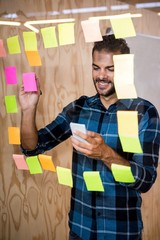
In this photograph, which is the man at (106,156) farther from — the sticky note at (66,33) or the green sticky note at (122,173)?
the sticky note at (66,33)

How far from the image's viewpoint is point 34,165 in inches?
70.0

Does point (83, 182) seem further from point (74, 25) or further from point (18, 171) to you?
point (74, 25)

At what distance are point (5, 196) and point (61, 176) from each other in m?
0.49

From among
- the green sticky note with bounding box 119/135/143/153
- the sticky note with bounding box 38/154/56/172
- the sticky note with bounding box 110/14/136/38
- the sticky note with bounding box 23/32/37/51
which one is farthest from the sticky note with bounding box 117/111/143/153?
the sticky note with bounding box 23/32/37/51

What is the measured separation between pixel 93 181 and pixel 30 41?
31.3 inches

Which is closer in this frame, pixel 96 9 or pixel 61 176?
pixel 96 9

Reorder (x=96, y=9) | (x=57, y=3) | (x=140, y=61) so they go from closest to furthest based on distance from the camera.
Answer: (x=140, y=61) < (x=96, y=9) < (x=57, y=3)

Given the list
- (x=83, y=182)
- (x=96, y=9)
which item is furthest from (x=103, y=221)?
(x=96, y=9)

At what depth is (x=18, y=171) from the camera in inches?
74.4

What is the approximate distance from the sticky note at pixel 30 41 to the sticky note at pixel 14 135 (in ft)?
1.46

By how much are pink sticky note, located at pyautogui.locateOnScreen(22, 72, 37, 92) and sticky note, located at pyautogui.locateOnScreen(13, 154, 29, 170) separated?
39 cm

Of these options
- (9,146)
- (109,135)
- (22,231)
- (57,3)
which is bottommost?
(22,231)

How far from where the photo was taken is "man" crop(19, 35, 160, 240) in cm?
142

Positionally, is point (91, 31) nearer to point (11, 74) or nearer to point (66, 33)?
point (66, 33)
